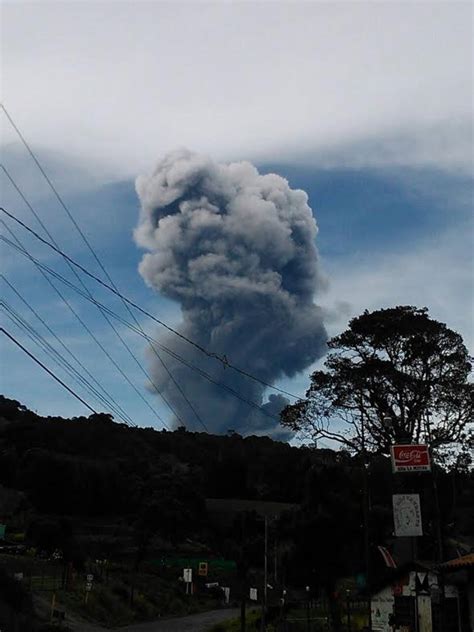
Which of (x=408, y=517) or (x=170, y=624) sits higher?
(x=408, y=517)

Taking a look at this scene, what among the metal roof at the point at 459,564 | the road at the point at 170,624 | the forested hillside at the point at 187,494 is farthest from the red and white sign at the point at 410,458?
the road at the point at 170,624

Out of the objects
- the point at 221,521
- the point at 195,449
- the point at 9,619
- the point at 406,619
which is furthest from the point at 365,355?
the point at 195,449

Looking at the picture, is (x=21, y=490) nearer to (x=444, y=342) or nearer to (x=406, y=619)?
(x=444, y=342)

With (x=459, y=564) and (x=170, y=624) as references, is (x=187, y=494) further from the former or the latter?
→ (x=459, y=564)

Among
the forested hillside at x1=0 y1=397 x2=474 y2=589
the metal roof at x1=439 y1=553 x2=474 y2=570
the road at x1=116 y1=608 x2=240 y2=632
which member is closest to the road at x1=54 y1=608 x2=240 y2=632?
the road at x1=116 y1=608 x2=240 y2=632

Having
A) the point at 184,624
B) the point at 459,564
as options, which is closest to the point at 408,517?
the point at 459,564

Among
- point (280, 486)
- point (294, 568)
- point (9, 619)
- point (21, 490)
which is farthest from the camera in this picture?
point (280, 486)

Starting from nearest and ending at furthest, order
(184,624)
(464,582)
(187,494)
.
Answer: (464,582) → (184,624) → (187,494)
